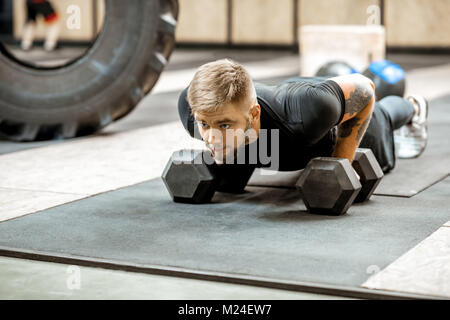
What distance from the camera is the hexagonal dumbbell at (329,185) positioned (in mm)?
3434

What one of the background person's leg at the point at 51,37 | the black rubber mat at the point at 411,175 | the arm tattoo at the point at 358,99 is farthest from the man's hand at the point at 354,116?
the background person's leg at the point at 51,37

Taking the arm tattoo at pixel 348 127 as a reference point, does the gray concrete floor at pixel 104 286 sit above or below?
below

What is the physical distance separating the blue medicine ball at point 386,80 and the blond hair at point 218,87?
213 centimetres

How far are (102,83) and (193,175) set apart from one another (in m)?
2.06

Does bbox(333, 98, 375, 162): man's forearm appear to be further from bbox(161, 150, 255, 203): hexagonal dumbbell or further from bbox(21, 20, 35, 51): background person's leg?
bbox(21, 20, 35, 51): background person's leg

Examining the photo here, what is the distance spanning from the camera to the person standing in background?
13148mm

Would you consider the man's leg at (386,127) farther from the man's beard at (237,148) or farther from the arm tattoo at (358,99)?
the man's beard at (237,148)

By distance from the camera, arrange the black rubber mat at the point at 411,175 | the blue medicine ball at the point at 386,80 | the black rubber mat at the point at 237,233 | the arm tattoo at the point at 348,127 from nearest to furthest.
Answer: the black rubber mat at the point at 237,233 < the arm tattoo at the point at 348,127 < the black rubber mat at the point at 411,175 < the blue medicine ball at the point at 386,80

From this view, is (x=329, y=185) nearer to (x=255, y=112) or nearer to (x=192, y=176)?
(x=255, y=112)

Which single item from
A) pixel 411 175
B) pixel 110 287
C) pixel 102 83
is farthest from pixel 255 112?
pixel 102 83

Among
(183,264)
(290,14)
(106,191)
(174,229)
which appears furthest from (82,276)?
(290,14)

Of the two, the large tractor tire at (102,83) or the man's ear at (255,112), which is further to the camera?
the large tractor tire at (102,83)

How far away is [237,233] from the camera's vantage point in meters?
3.22
